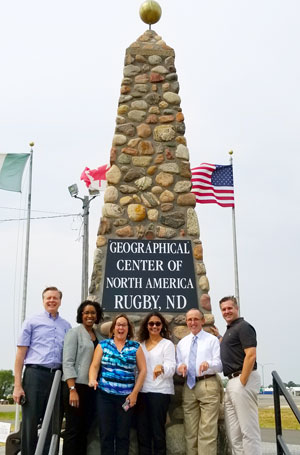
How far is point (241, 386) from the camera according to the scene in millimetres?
4215

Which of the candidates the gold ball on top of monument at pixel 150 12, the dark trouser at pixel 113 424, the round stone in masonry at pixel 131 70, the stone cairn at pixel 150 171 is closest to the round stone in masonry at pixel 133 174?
the stone cairn at pixel 150 171

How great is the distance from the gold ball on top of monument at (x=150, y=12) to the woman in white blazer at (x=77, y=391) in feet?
14.2

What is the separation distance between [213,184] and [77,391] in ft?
17.0

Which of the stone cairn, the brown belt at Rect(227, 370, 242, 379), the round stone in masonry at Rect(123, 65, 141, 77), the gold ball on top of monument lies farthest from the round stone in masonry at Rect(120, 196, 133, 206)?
the gold ball on top of monument

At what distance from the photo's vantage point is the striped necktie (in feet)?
14.6

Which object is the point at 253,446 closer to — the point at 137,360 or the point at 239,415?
the point at 239,415

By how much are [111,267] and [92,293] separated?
35 cm

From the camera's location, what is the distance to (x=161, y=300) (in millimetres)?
5633

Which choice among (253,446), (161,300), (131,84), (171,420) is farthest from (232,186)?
(253,446)

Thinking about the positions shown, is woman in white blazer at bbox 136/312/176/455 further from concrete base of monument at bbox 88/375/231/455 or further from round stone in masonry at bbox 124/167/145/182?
round stone in masonry at bbox 124/167/145/182

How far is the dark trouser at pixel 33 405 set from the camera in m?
4.11

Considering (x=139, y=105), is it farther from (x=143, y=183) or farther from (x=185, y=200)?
(x=185, y=200)

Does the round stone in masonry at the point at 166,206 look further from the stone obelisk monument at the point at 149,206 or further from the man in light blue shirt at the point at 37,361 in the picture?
the man in light blue shirt at the point at 37,361

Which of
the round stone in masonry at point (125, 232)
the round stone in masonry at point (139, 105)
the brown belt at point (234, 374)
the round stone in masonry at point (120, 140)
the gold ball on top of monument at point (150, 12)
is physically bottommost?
the brown belt at point (234, 374)
